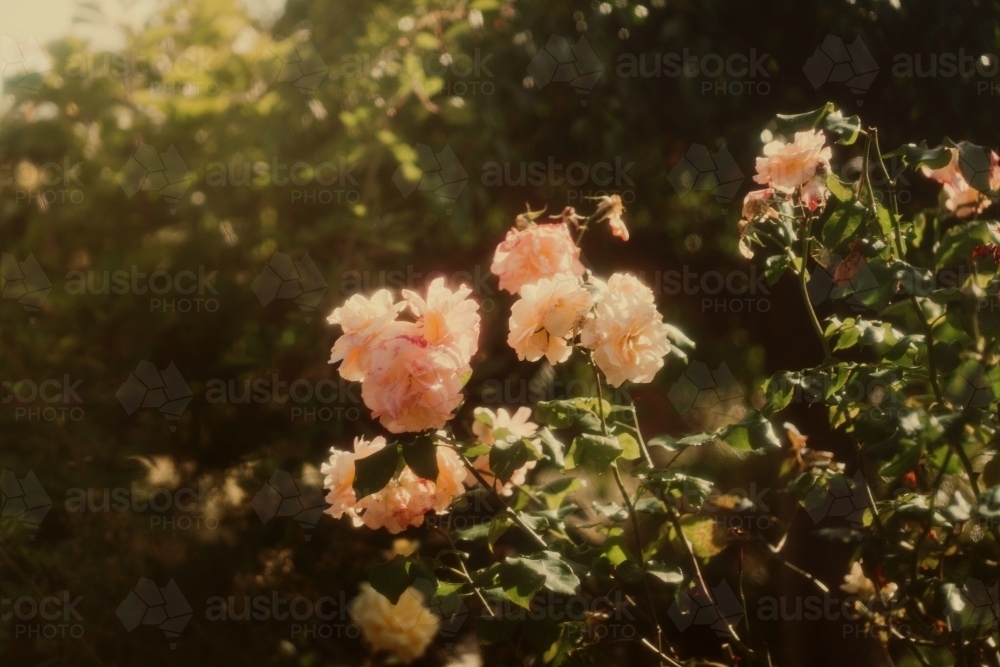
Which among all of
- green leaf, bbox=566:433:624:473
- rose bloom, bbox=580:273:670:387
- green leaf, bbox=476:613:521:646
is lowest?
green leaf, bbox=476:613:521:646

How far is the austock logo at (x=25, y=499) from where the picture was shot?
1562 millimetres

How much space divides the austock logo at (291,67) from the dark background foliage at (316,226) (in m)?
0.03

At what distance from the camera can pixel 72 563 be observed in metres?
1.58

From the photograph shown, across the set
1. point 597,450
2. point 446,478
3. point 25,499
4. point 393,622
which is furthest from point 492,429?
point 25,499

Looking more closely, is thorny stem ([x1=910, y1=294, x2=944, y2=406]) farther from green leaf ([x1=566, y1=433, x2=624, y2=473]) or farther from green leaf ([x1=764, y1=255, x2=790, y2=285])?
green leaf ([x1=566, y1=433, x2=624, y2=473])

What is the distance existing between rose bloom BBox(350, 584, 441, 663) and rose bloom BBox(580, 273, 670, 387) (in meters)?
0.69

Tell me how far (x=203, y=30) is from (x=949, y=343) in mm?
1696

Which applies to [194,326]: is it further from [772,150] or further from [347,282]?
[772,150]

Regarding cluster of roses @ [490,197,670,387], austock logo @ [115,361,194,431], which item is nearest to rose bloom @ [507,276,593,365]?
cluster of roses @ [490,197,670,387]

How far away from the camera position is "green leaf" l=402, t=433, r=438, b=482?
99 centimetres

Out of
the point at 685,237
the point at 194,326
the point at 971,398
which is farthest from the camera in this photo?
the point at 685,237

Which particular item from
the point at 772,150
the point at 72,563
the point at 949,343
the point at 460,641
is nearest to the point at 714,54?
the point at 772,150

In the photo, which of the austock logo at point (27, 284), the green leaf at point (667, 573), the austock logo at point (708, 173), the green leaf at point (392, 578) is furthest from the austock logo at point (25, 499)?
the austock logo at point (708, 173)

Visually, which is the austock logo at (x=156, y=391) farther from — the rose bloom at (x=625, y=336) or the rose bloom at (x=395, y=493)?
the rose bloom at (x=625, y=336)
